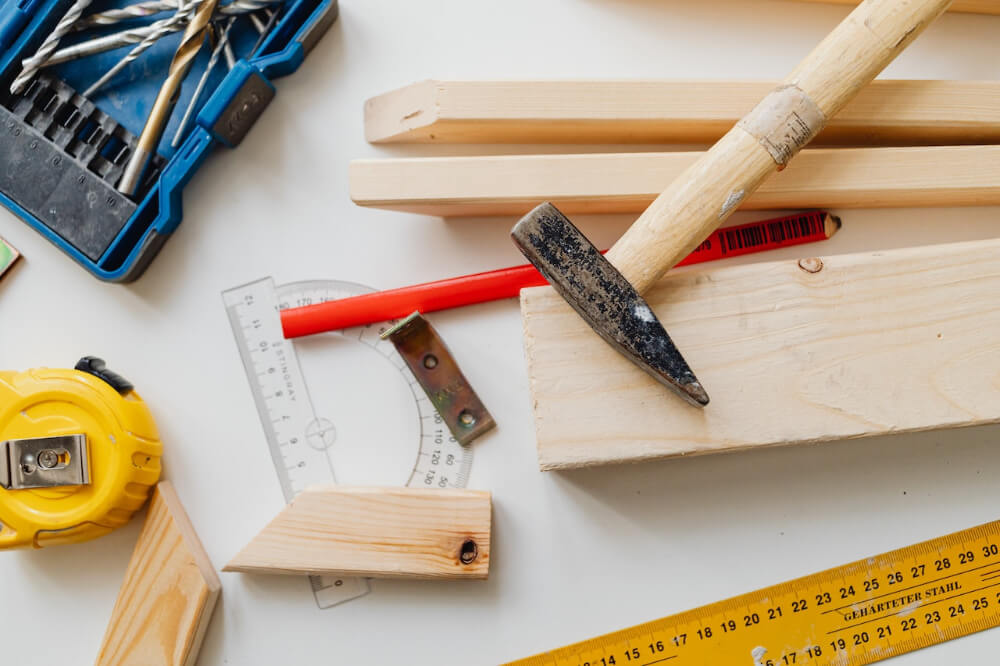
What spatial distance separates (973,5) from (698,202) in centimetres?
67

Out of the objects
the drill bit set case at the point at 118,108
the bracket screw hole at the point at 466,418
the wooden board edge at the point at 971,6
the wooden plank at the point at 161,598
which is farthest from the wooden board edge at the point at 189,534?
the wooden board edge at the point at 971,6

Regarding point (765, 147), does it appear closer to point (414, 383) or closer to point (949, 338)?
point (949, 338)

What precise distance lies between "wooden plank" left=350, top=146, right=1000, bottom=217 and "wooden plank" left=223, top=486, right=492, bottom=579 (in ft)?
1.37

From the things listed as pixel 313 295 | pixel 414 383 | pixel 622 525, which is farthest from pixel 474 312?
pixel 622 525

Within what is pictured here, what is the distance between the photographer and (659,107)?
3.16 ft

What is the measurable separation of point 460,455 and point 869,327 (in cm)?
59

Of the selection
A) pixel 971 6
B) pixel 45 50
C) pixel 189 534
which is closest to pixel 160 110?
pixel 45 50

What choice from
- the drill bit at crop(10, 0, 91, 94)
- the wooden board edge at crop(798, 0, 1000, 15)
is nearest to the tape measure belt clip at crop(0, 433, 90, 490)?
the drill bit at crop(10, 0, 91, 94)

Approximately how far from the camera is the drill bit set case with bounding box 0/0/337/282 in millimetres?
1032

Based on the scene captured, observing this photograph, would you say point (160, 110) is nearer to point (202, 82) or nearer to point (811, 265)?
point (202, 82)

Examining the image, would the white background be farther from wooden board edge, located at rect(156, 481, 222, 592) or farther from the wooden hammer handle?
the wooden hammer handle

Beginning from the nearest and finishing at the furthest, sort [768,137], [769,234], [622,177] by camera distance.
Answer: [768,137] → [622,177] → [769,234]

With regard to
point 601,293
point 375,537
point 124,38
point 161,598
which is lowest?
point 161,598

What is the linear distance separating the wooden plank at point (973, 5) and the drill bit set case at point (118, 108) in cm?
79
